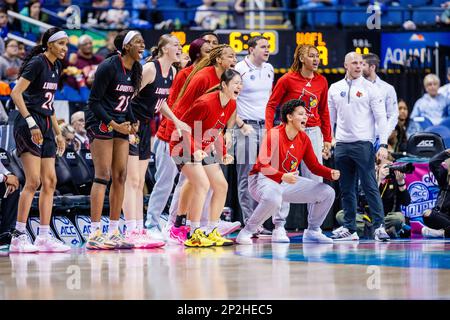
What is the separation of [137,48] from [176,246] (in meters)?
2.01

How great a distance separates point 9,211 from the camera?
1020cm

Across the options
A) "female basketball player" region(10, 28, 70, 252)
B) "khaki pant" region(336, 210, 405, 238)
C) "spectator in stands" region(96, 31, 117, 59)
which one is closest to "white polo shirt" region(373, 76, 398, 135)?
"khaki pant" region(336, 210, 405, 238)

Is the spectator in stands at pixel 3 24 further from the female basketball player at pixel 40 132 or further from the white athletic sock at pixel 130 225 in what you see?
the white athletic sock at pixel 130 225

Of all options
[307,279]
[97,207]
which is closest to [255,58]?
[97,207]

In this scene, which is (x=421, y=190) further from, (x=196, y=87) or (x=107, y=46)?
(x=107, y=46)

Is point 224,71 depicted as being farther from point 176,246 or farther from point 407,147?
point 407,147

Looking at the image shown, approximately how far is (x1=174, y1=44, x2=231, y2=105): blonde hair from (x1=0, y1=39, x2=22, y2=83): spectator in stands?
15.7ft

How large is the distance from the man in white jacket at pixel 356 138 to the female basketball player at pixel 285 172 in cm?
70

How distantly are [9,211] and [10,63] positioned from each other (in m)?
5.16

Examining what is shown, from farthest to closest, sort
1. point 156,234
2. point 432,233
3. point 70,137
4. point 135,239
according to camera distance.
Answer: point 70,137 < point 432,233 < point 156,234 < point 135,239

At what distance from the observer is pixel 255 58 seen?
1127 cm

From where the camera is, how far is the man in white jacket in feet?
35.9

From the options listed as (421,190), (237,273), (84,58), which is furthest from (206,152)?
(84,58)
